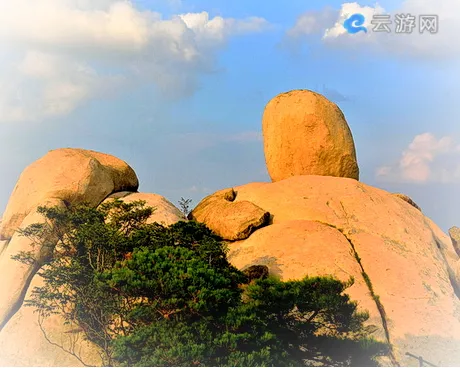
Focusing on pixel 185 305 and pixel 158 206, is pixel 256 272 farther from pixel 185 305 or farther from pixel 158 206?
pixel 158 206

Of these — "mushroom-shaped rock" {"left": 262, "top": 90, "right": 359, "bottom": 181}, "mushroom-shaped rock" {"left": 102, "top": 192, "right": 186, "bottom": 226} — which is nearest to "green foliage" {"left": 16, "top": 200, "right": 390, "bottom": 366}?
"mushroom-shaped rock" {"left": 102, "top": 192, "right": 186, "bottom": 226}

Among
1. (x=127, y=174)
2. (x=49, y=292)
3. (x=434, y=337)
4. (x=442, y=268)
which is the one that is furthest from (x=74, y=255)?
(x=442, y=268)

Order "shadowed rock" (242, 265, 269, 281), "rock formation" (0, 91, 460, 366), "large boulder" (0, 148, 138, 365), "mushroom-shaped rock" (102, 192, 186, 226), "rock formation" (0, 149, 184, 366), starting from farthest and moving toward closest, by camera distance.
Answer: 1. "mushroom-shaped rock" (102, 192, 186, 226)
2. "large boulder" (0, 148, 138, 365)
3. "rock formation" (0, 149, 184, 366)
4. "shadowed rock" (242, 265, 269, 281)
5. "rock formation" (0, 91, 460, 366)

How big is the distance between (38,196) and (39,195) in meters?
0.05

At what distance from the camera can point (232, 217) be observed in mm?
19047

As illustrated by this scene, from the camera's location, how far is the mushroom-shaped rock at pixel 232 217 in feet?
61.4

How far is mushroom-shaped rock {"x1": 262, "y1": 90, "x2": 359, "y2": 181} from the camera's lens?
2175 centimetres

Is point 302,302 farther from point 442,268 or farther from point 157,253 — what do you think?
point 442,268

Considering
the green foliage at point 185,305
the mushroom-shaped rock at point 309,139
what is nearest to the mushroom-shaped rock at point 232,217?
the green foliage at point 185,305

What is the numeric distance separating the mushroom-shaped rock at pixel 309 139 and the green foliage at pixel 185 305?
6949mm

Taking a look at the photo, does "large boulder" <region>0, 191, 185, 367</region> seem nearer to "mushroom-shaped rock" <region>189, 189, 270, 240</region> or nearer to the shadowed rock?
the shadowed rock

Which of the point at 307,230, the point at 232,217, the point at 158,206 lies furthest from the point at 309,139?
the point at 158,206

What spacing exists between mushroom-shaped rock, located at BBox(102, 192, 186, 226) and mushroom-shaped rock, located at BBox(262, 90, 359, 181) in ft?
16.5

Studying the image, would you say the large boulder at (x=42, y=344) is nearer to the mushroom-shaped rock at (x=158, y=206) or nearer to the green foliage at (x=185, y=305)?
the green foliage at (x=185, y=305)
